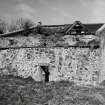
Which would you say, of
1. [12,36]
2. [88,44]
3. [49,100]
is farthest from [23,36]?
[49,100]

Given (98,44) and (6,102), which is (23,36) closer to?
(98,44)

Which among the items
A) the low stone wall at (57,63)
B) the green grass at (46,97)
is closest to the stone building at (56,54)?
the low stone wall at (57,63)

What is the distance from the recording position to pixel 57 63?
53.8ft

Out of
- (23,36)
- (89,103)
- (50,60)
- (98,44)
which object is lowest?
(89,103)

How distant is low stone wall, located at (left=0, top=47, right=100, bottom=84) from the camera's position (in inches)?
609

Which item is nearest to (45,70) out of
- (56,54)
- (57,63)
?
(57,63)

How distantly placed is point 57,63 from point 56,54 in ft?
Answer: 2.69

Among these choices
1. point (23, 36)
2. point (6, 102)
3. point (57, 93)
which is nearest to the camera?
point (6, 102)

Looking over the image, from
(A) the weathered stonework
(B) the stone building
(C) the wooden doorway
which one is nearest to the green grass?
(A) the weathered stonework

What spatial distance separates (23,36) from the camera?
1891 cm

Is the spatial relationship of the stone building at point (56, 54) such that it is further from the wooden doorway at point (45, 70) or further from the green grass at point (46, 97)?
the green grass at point (46, 97)

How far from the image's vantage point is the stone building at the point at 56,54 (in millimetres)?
15492

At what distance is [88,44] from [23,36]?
673 centimetres

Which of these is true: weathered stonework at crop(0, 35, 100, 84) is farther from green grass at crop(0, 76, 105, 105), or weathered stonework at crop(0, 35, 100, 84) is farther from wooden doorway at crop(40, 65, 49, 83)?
green grass at crop(0, 76, 105, 105)
